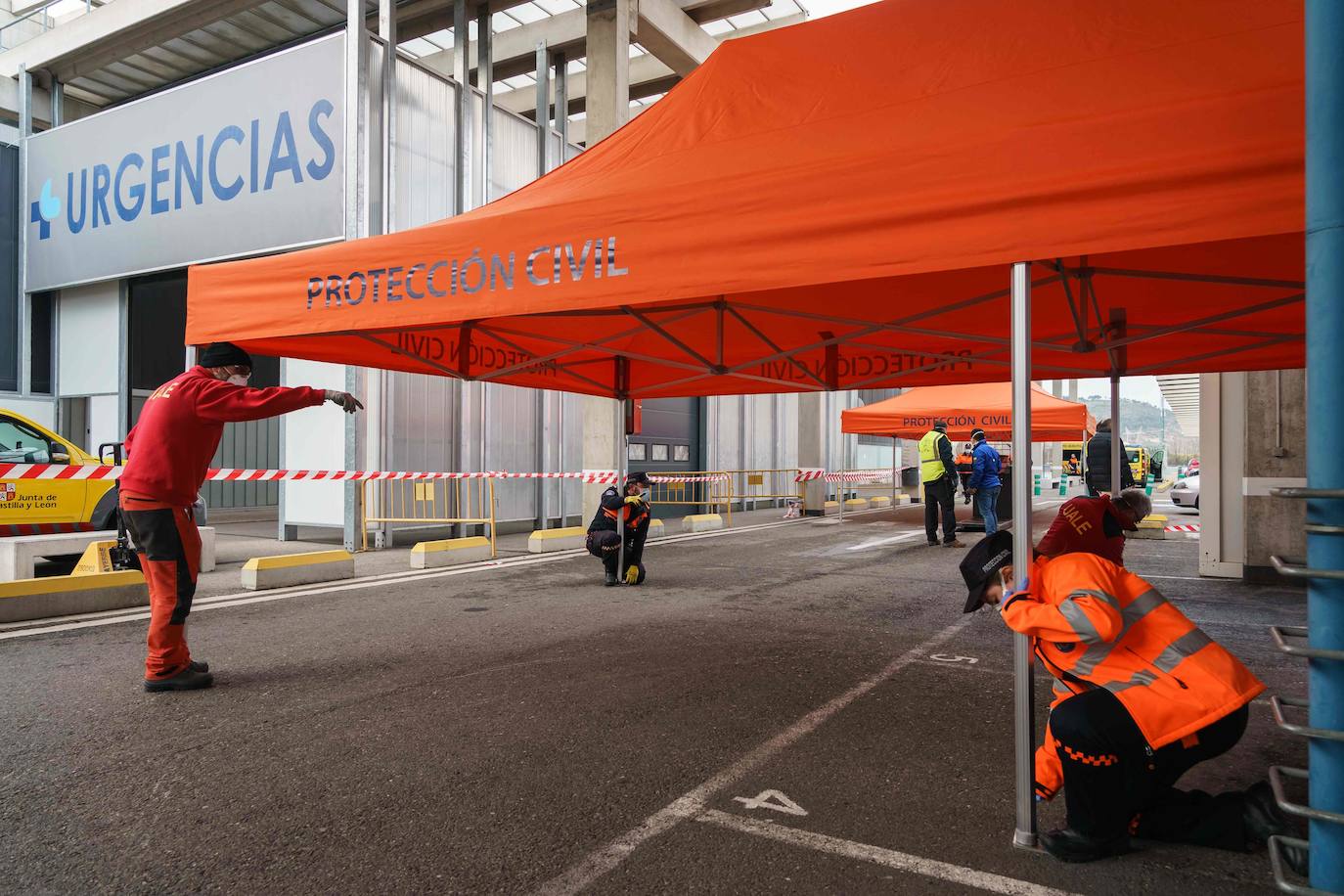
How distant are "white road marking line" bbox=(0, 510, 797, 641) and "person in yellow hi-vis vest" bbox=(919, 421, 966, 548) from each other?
559 cm

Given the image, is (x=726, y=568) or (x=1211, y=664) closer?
(x=1211, y=664)

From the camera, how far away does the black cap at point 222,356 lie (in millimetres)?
4895

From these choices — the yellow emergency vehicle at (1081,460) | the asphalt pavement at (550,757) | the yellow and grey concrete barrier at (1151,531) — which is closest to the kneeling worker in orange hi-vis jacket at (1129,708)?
the asphalt pavement at (550,757)

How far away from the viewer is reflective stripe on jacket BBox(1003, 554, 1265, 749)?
104 inches

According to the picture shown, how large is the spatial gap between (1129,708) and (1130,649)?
7.8 inches

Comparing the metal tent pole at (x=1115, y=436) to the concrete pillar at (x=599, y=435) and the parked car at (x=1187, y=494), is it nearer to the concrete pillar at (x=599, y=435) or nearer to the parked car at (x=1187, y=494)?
the concrete pillar at (x=599, y=435)

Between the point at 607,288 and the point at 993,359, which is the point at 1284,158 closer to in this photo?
the point at 607,288

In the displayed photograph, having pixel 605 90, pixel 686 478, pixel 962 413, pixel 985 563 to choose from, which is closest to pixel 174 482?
pixel 985 563

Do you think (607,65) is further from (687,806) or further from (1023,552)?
(687,806)

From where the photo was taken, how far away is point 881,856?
9.34 ft

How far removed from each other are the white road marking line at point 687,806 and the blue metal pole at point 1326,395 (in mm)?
1974

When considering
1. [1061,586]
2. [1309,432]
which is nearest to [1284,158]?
[1309,432]

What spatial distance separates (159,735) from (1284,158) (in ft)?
16.8

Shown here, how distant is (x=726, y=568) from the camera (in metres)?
10.1
